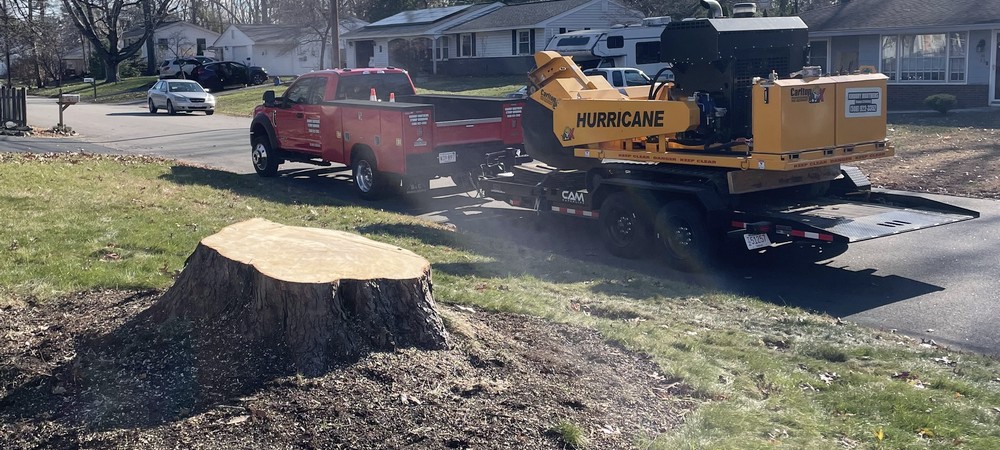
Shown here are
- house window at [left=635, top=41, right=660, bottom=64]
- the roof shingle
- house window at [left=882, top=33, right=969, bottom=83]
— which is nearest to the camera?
house window at [left=635, top=41, right=660, bottom=64]

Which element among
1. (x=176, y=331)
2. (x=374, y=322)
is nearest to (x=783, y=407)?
(x=374, y=322)

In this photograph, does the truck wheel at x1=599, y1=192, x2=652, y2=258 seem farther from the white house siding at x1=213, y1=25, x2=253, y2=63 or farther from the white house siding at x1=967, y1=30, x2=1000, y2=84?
the white house siding at x1=213, y1=25, x2=253, y2=63

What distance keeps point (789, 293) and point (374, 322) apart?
544 centimetres

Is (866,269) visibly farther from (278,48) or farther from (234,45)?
(234,45)

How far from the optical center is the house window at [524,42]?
48656 millimetres

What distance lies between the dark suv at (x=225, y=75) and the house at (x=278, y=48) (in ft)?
30.7

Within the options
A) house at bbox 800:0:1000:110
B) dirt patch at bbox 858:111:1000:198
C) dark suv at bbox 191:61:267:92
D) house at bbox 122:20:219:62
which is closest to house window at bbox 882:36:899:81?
house at bbox 800:0:1000:110

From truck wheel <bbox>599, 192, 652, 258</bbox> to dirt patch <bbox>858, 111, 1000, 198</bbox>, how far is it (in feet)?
23.4

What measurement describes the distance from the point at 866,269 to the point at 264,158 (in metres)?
11.1

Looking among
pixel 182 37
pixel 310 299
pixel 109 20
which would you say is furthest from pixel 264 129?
pixel 182 37

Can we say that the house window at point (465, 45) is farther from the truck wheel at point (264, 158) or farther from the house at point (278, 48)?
the truck wheel at point (264, 158)

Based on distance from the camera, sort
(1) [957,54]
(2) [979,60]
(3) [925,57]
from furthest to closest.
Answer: (3) [925,57] < (1) [957,54] < (2) [979,60]

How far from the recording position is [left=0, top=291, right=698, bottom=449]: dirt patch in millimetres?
4586

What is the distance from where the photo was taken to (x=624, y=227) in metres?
11.3
